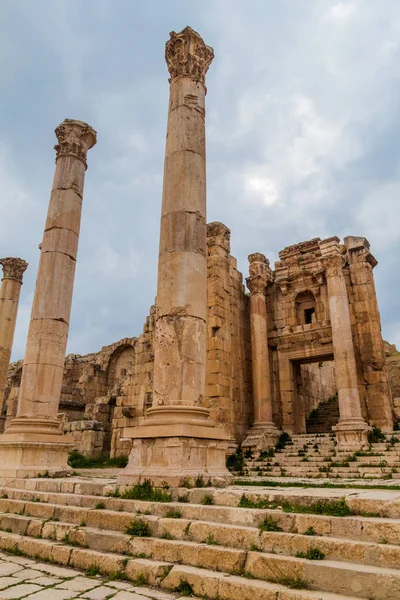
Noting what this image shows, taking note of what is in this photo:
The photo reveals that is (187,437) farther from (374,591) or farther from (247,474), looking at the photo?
→ (247,474)

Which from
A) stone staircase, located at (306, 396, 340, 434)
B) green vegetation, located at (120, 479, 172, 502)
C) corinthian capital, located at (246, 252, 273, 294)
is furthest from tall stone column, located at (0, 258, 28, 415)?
green vegetation, located at (120, 479, 172, 502)

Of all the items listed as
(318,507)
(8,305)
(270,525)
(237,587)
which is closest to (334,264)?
(318,507)

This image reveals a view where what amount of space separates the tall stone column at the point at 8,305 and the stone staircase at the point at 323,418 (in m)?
14.4

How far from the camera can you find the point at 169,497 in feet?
19.8

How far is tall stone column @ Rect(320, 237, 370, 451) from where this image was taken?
586 inches

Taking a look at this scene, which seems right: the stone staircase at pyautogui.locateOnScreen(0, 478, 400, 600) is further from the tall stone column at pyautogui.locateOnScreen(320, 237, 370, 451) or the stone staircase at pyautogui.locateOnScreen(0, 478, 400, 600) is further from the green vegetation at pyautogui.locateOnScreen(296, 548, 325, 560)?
the tall stone column at pyautogui.locateOnScreen(320, 237, 370, 451)

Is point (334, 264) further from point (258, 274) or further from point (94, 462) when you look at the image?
point (94, 462)

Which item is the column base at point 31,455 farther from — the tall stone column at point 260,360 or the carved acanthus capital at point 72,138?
the tall stone column at point 260,360

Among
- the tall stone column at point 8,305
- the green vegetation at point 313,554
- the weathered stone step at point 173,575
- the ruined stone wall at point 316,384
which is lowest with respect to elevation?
the weathered stone step at point 173,575

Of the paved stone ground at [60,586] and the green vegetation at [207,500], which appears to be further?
the green vegetation at [207,500]

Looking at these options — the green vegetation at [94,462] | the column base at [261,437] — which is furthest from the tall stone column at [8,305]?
the column base at [261,437]

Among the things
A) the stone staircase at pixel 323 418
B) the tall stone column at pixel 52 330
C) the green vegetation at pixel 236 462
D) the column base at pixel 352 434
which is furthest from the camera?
the stone staircase at pixel 323 418

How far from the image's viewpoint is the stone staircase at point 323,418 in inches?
816

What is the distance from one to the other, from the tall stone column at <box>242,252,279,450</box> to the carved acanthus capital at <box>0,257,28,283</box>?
10.9 metres
